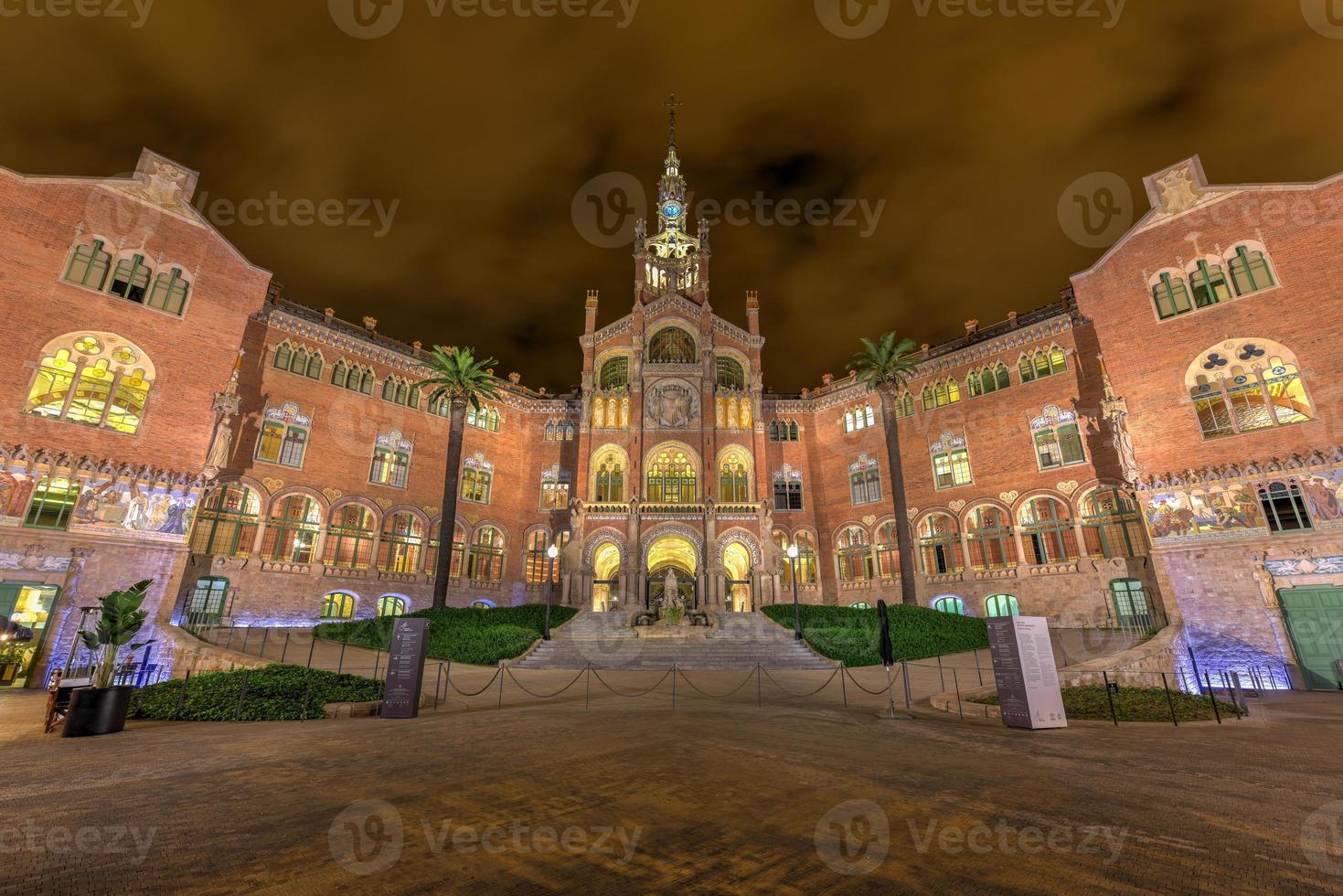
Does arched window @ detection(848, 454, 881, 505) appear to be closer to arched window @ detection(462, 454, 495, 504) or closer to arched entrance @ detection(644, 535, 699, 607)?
arched entrance @ detection(644, 535, 699, 607)

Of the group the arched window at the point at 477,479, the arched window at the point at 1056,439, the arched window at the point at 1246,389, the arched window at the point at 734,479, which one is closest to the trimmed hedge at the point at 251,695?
the arched window at the point at 477,479

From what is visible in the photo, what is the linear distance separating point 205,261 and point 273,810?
97.8ft

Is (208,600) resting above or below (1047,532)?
below

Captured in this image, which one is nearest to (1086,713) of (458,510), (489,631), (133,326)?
(489,631)

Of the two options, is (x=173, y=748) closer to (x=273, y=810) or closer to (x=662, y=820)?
(x=273, y=810)

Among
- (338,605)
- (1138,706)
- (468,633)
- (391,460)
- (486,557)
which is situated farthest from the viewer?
(486,557)

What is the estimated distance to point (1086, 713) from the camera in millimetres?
12562

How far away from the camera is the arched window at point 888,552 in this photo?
34.9 metres

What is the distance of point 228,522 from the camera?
89.6 ft

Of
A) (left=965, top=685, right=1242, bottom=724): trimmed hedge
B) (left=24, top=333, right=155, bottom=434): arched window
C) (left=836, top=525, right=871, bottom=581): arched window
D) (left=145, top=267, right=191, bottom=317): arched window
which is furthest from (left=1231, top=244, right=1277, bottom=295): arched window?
(left=24, top=333, right=155, bottom=434): arched window

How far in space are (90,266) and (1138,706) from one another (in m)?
38.6

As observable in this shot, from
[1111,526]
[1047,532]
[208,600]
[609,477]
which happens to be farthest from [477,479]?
[1111,526]

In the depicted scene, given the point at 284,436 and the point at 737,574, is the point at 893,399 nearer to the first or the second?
the point at 737,574

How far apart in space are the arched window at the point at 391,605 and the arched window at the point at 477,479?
24.3 feet
